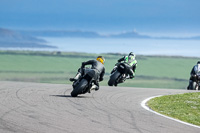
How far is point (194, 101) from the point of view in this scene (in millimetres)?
21922

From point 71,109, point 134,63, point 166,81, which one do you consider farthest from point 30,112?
point 166,81

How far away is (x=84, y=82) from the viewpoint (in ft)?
70.5

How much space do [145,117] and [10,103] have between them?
14.3 feet

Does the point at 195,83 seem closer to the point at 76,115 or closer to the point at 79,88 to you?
the point at 79,88

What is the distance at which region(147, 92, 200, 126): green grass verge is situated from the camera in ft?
55.8

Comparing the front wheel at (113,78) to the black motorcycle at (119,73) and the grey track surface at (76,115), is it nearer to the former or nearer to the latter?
the black motorcycle at (119,73)

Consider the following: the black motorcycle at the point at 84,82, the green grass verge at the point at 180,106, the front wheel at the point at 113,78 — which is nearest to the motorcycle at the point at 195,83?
the front wheel at the point at 113,78

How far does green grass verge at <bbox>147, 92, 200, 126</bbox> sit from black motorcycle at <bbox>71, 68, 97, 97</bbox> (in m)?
2.23

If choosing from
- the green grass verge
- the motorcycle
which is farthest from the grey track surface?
the motorcycle

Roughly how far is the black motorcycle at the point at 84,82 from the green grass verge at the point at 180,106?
87.9 inches

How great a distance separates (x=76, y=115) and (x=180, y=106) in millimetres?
5240

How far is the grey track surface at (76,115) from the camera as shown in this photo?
1373 centimetres

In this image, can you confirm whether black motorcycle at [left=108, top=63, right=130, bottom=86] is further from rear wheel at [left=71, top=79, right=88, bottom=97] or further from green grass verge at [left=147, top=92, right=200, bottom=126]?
rear wheel at [left=71, top=79, right=88, bottom=97]

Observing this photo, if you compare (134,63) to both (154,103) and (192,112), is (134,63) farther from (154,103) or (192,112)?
(192,112)
